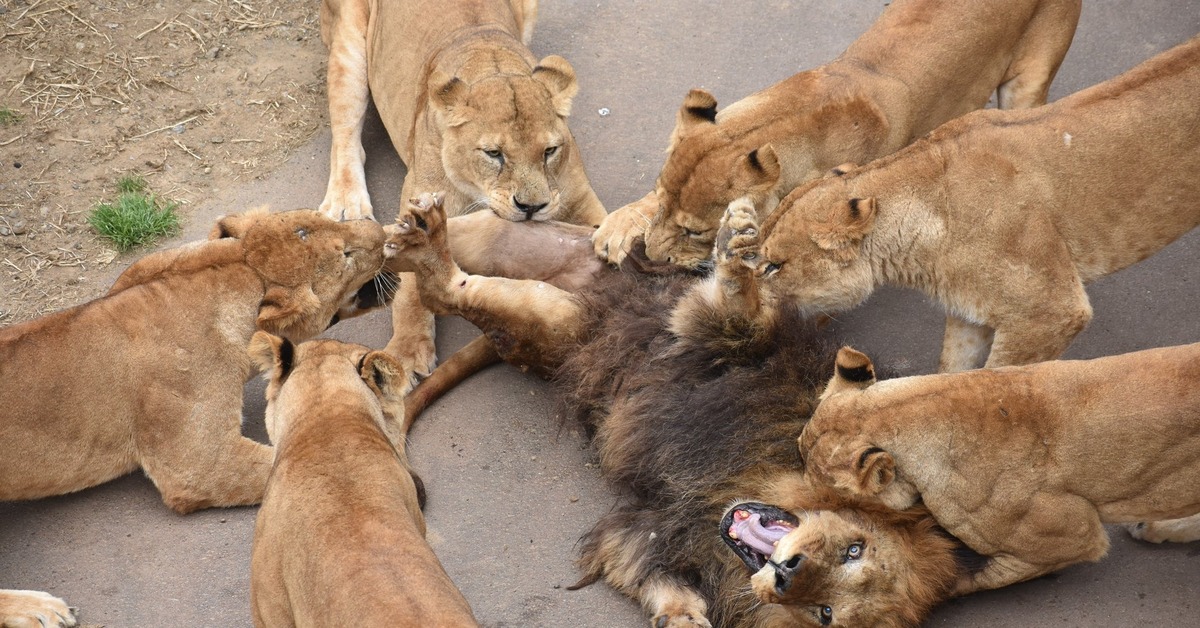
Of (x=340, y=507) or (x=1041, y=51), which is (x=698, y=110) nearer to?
(x=1041, y=51)

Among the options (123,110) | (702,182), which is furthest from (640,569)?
(123,110)

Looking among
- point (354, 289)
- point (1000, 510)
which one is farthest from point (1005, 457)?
point (354, 289)

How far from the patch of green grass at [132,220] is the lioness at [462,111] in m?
0.70

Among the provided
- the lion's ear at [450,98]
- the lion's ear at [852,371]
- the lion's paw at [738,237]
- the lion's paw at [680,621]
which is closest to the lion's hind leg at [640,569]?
the lion's paw at [680,621]

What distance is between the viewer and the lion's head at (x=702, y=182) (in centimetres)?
466

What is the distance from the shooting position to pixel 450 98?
5387 millimetres

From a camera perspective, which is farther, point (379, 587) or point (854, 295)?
point (854, 295)

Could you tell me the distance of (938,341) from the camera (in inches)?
199


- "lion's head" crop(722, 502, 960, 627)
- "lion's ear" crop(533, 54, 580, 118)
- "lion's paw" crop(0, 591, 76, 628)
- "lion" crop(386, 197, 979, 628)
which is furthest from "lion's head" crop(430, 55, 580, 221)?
"lion's paw" crop(0, 591, 76, 628)

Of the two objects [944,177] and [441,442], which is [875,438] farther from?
[441,442]

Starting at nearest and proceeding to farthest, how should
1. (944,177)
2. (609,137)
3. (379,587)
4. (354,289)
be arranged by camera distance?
(379,587), (944,177), (354,289), (609,137)

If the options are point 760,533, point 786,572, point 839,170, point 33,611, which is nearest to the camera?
point 786,572

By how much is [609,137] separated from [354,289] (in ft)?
6.45

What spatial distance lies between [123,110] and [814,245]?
153 inches
